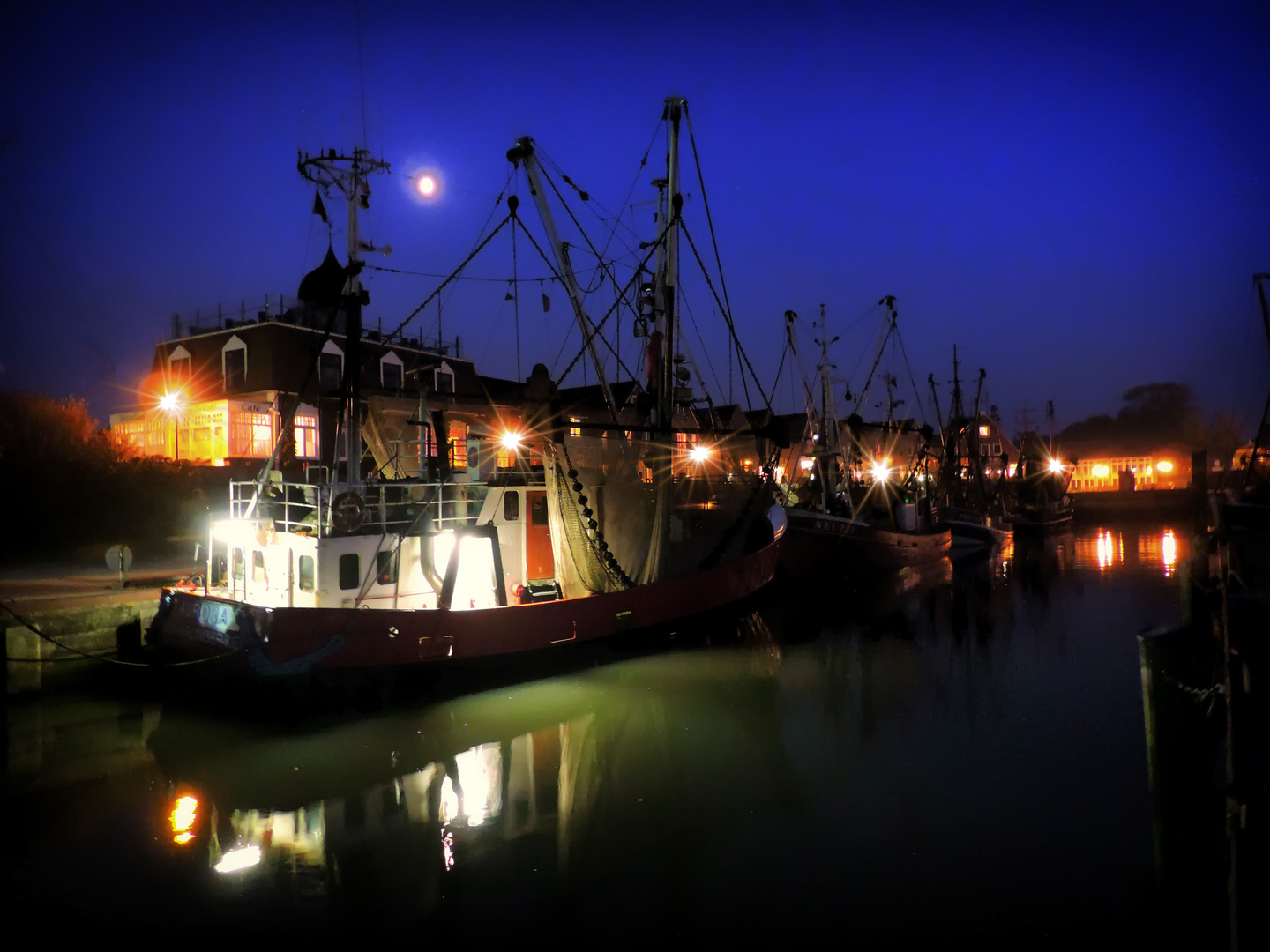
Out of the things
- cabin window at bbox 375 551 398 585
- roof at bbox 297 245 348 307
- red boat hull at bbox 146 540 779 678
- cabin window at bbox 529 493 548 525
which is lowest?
red boat hull at bbox 146 540 779 678

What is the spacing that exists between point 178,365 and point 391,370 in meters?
8.41

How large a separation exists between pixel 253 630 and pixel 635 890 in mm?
6858

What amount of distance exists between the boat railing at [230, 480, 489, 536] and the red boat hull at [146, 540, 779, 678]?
1513mm

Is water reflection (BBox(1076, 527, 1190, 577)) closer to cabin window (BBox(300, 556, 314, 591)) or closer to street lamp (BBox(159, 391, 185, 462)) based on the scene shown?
cabin window (BBox(300, 556, 314, 591))

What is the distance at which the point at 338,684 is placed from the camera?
38.3 ft

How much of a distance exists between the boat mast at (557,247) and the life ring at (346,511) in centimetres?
677

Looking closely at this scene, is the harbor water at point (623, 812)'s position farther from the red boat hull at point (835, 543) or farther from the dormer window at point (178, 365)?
the dormer window at point (178, 365)

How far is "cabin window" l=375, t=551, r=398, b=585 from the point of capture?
1283 cm

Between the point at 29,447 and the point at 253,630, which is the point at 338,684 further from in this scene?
the point at 29,447

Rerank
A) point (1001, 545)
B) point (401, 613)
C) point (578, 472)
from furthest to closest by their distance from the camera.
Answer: point (1001, 545) < point (578, 472) < point (401, 613)

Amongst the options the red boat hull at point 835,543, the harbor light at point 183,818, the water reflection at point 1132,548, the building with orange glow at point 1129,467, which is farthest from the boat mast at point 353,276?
the building with orange glow at point 1129,467

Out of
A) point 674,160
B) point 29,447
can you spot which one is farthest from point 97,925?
point 29,447

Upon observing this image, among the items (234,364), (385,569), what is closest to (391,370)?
(234,364)

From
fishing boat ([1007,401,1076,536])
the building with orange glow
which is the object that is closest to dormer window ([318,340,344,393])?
fishing boat ([1007,401,1076,536])
